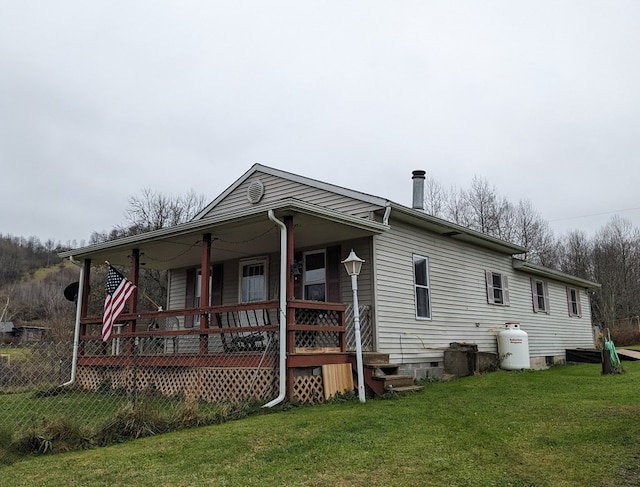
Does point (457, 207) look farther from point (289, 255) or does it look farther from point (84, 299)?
point (289, 255)

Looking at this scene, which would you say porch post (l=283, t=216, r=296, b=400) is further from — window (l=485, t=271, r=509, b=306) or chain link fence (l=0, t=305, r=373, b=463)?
window (l=485, t=271, r=509, b=306)

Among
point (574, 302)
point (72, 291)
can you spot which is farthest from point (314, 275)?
point (574, 302)

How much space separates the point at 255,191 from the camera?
12594 mm

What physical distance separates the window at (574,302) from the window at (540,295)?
236cm

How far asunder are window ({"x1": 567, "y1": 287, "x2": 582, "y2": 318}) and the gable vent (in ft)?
41.6

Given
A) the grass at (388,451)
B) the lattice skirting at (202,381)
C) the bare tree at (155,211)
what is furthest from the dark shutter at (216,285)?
the bare tree at (155,211)

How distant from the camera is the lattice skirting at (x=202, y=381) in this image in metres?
8.03

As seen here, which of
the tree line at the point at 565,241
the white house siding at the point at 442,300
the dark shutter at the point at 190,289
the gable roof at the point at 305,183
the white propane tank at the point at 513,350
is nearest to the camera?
the white house siding at the point at 442,300

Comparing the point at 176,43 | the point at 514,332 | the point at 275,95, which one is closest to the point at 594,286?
the point at 514,332

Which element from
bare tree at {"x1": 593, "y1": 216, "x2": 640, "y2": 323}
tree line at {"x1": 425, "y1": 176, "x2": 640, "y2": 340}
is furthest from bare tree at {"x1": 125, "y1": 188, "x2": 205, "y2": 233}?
bare tree at {"x1": 593, "y1": 216, "x2": 640, "y2": 323}

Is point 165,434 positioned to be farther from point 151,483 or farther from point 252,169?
point 252,169

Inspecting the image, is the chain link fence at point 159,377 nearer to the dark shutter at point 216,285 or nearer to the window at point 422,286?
the dark shutter at point 216,285

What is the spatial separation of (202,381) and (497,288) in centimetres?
881

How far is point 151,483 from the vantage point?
414cm
